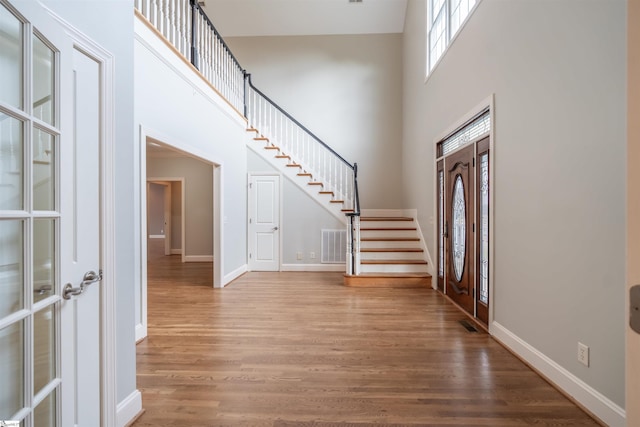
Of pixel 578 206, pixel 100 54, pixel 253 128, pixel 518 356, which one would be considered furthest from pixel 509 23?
pixel 253 128

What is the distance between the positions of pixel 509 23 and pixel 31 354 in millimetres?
3909

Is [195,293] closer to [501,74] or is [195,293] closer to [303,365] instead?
[303,365]

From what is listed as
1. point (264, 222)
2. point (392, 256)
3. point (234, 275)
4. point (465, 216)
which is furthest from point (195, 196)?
point (465, 216)

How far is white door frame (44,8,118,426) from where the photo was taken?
5.14 feet

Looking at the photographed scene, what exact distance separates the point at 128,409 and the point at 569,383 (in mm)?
2795

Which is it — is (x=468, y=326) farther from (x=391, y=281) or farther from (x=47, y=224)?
(x=47, y=224)

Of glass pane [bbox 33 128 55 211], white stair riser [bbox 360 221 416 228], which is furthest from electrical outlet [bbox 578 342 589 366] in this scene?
white stair riser [bbox 360 221 416 228]

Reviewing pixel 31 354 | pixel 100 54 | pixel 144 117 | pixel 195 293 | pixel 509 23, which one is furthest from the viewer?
pixel 195 293

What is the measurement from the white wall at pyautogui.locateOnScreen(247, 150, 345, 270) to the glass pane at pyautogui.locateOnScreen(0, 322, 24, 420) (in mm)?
5231

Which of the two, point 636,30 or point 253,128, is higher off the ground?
point 253,128

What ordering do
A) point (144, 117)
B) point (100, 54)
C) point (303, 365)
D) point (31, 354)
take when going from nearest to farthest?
point (31, 354) < point (100, 54) < point (303, 365) < point (144, 117)

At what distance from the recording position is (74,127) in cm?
141

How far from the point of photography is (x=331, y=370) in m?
2.35

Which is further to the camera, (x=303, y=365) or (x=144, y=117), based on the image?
(x=144, y=117)
